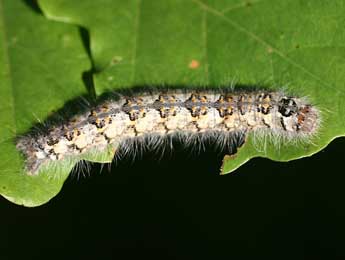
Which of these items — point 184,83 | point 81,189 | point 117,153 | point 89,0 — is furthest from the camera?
point 81,189

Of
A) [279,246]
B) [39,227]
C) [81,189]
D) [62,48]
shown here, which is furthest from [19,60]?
[279,246]

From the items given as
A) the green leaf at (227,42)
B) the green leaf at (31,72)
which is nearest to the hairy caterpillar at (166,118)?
the green leaf at (31,72)

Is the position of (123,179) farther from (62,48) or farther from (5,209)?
(62,48)

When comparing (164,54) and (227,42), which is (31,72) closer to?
(164,54)

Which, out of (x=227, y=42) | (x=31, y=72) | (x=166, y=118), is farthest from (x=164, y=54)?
(x=31, y=72)

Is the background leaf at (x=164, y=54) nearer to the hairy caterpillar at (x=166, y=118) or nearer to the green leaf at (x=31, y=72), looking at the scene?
the green leaf at (x=31, y=72)
